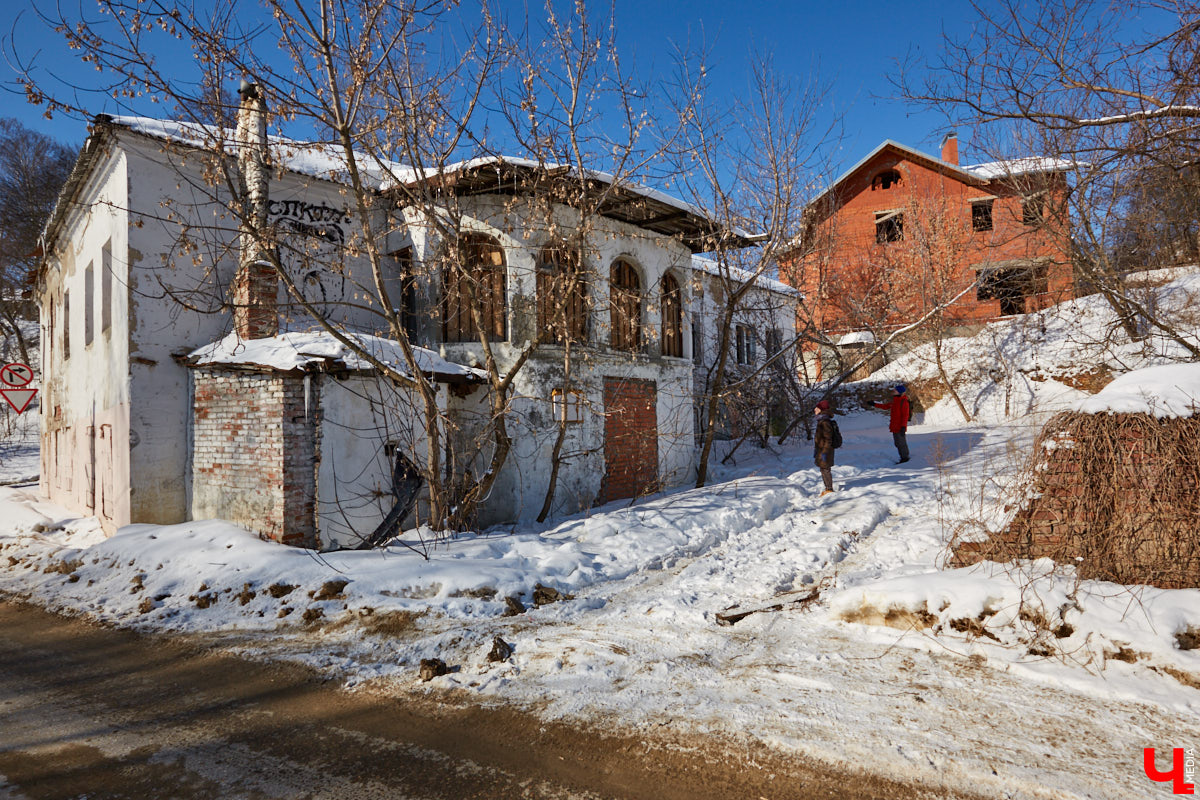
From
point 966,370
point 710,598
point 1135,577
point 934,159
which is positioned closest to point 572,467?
point 710,598

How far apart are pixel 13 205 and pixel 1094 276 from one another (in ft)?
122

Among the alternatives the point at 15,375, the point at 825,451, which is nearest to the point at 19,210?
the point at 15,375

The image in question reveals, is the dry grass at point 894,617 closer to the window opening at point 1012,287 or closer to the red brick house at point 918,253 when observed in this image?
the red brick house at point 918,253

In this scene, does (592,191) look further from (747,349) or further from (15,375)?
(747,349)

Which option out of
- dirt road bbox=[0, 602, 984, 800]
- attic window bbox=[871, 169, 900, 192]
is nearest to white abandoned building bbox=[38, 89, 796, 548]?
dirt road bbox=[0, 602, 984, 800]

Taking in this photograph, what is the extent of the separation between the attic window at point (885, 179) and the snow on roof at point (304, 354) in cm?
2349

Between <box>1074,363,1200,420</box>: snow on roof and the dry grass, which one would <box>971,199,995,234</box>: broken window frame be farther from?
the dry grass

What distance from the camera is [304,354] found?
27.1 feet

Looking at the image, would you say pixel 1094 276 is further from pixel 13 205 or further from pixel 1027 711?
pixel 13 205

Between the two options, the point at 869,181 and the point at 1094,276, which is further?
the point at 869,181

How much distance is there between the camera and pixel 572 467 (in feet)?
35.1

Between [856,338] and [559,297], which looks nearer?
[559,297]

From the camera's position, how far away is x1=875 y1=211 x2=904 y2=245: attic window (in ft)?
82.1

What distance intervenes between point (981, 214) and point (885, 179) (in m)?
4.00
